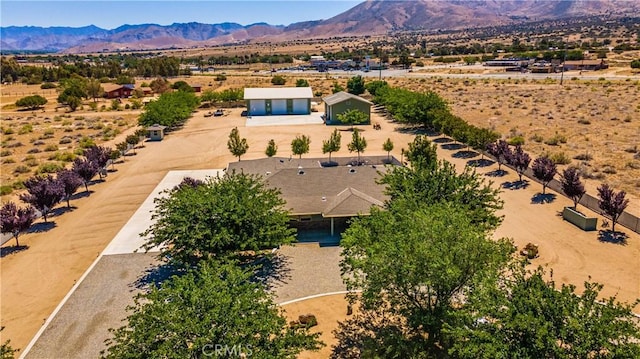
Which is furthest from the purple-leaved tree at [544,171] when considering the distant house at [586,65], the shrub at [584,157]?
the distant house at [586,65]

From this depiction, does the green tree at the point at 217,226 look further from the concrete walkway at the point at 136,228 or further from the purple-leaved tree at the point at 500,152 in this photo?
the purple-leaved tree at the point at 500,152

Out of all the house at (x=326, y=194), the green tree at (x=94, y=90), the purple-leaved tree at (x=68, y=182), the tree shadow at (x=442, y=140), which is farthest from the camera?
the green tree at (x=94, y=90)

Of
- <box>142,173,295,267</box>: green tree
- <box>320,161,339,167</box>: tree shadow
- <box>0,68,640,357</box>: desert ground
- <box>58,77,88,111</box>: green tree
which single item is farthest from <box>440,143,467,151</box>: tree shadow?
<box>58,77,88,111</box>: green tree

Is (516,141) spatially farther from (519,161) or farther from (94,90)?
(94,90)

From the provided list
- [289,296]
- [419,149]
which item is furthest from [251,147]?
[289,296]

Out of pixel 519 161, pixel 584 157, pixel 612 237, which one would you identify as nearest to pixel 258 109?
pixel 519 161

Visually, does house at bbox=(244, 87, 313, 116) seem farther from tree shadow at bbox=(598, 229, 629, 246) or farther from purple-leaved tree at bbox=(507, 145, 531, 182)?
tree shadow at bbox=(598, 229, 629, 246)
